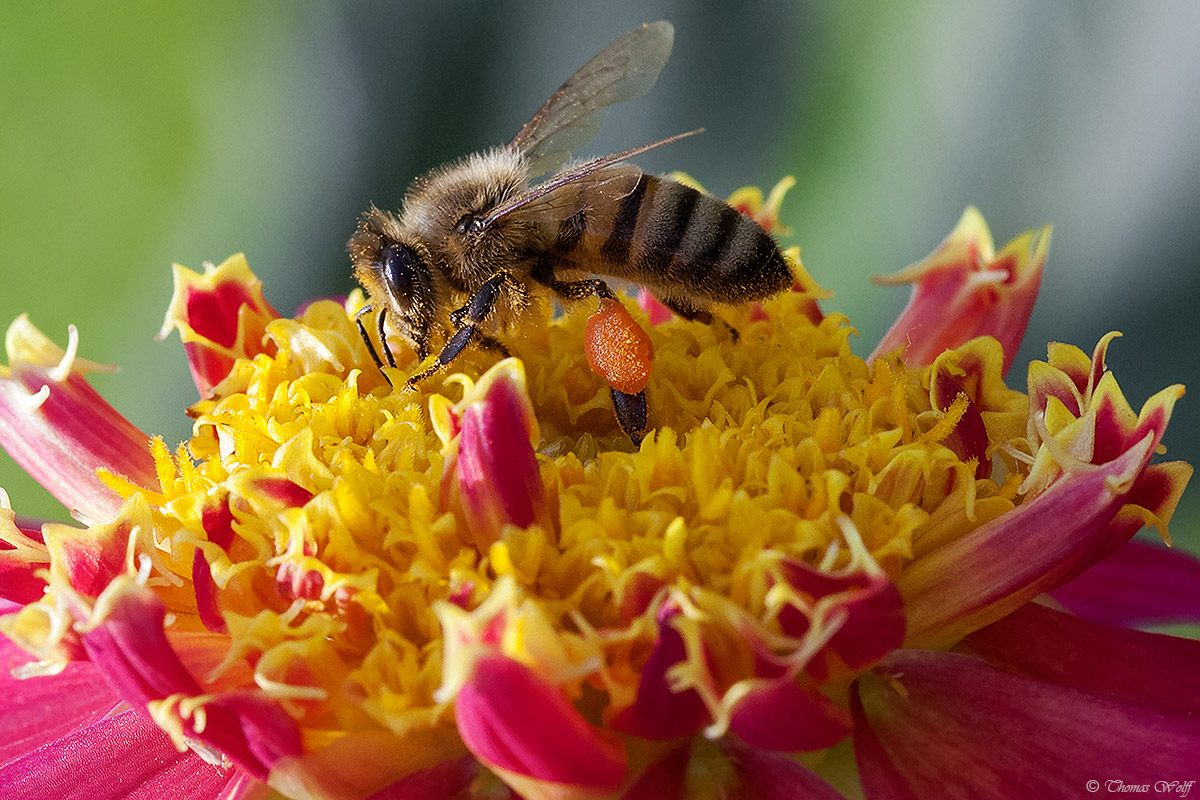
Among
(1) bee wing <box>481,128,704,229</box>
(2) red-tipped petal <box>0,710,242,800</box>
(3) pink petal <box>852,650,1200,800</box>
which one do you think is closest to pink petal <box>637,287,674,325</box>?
(1) bee wing <box>481,128,704,229</box>

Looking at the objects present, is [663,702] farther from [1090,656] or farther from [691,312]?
[691,312]

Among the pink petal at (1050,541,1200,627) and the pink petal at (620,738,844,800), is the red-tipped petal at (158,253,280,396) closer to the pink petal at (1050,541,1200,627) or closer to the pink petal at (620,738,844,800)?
the pink petal at (620,738,844,800)

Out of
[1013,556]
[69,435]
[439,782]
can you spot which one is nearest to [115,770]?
[439,782]

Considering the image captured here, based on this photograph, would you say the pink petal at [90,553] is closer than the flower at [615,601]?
No

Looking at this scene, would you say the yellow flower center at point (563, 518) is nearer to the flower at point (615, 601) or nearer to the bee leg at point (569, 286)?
the flower at point (615, 601)

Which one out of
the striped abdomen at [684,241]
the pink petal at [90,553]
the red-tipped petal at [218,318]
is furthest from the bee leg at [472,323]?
the pink petal at [90,553]

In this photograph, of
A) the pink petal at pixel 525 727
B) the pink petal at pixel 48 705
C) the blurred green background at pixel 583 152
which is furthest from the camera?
the blurred green background at pixel 583 152

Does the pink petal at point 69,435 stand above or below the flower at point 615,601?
above
